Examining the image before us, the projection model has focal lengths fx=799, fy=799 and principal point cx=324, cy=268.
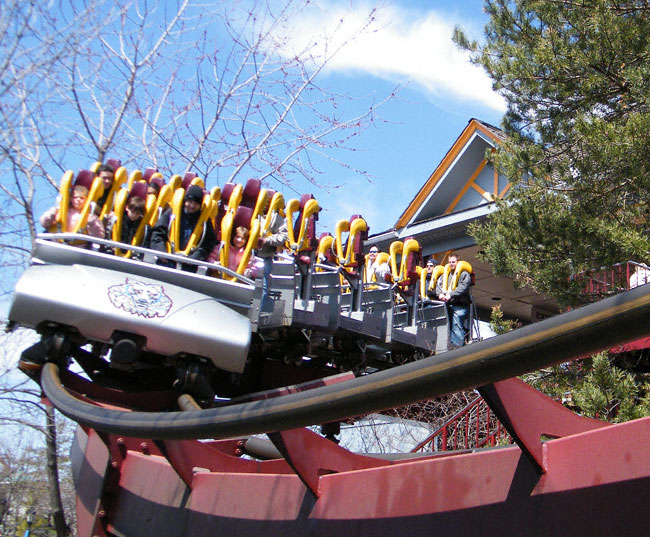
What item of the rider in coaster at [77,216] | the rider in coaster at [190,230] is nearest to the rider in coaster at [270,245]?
the rider in coaster at [190,230]

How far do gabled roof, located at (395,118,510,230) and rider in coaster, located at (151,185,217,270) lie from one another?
10.7 m

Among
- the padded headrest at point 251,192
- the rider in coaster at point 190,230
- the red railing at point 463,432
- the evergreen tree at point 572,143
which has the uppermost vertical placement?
the evergreen tree at point 572,143

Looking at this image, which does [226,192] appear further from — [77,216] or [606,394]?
[606,394]

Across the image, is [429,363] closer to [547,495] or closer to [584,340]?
[584,340]

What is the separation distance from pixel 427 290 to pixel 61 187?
683cm

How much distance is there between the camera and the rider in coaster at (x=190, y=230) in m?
7.31

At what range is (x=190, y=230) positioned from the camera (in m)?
7.39

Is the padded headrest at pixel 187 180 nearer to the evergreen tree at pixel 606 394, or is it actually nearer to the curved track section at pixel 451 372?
the evergreen tree at pixel 606 394

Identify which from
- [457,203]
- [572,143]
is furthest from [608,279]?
[457,203]

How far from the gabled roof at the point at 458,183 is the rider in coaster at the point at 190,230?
1069 cm

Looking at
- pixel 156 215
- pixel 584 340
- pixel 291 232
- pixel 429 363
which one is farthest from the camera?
pixel 291 232

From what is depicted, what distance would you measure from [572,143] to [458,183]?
10154 mm

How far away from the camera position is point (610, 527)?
1629mm

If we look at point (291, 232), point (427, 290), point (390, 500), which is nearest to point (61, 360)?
point (291, 232)
